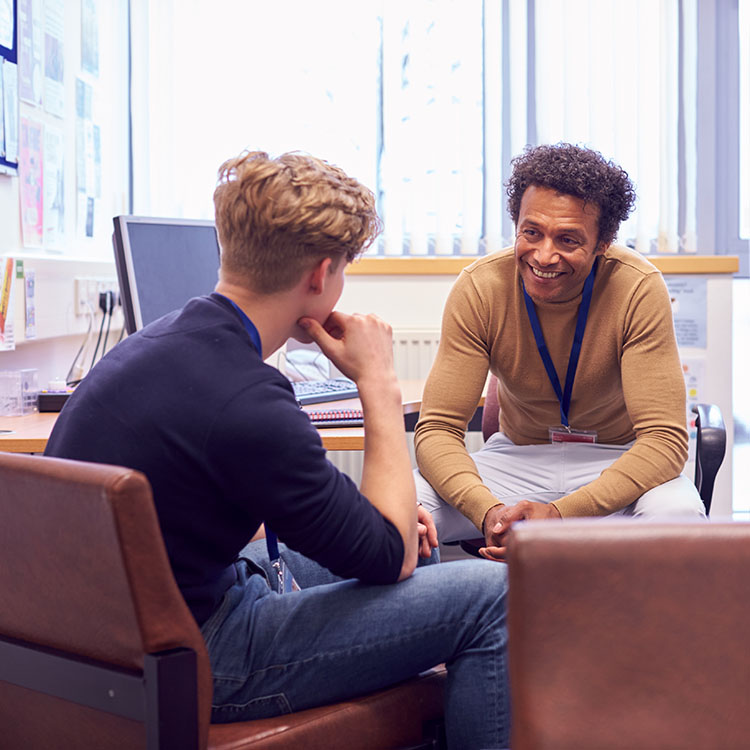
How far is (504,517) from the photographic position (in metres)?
1.79

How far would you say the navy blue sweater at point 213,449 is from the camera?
1.07 m

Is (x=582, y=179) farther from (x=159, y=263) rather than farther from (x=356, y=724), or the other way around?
(x=356, y=724)

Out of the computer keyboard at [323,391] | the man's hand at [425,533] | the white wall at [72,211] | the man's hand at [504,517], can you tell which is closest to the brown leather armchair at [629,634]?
the man's hand at [425,533]

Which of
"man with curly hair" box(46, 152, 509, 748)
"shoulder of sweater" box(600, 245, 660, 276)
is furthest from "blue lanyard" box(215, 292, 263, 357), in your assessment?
"shoulder of sweater" box(600, 245, 660, 276)

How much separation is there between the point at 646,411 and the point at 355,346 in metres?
0.80

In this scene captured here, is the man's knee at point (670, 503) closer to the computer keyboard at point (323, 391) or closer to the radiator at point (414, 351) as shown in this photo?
the computer keyboard at point (323, 391)

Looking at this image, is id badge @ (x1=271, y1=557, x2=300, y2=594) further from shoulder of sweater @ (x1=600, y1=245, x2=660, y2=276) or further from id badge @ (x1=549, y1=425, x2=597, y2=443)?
shoulder of sweater @ (x1=600, y1=245, x2=660, y2=276)

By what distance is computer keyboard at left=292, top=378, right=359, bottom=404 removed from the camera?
7.50 ft

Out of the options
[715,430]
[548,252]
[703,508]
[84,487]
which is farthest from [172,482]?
[715,430]

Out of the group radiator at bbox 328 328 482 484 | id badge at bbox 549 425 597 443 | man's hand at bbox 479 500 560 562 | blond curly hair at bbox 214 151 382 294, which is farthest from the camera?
radiator at bbox 328 328 482 484

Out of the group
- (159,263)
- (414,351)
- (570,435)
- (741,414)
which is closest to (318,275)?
(570,435)

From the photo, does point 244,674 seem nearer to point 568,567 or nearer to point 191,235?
point 568,567

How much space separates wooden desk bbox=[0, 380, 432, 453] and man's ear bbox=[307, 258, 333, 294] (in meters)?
0.53

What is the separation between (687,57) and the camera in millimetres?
3229
